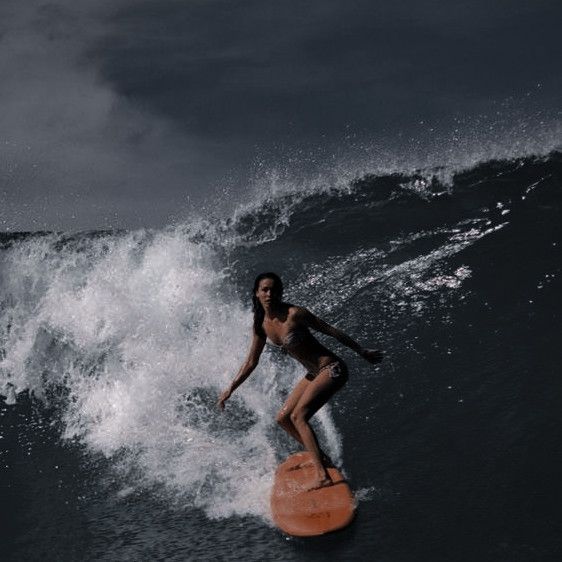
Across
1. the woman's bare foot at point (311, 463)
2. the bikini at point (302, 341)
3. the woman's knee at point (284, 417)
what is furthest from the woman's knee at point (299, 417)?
the woman's bare foot at point (311, 463)

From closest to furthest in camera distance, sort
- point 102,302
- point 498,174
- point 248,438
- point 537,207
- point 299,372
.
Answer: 1. point 248,438
2. point 299,372
3. point 102,302
4. point 537,207
5. point 498,174

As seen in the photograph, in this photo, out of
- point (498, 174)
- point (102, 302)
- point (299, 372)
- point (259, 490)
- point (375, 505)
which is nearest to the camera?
point (375, 505)

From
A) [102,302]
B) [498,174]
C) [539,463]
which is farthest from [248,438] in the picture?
[498,174]

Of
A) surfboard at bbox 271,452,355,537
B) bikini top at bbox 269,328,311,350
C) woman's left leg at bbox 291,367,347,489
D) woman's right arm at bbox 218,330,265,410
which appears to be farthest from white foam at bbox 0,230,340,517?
bikini top at bbox 269,328,311,350

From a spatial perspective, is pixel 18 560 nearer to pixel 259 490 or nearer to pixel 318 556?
pixel 259 490

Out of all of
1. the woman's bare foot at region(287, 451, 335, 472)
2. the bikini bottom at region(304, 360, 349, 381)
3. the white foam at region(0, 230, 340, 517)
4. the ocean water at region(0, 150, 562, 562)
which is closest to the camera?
the ocean water at region(0, 150, 562, 562)

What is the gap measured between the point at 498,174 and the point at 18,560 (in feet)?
37.4

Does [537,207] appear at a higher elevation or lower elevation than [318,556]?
higher

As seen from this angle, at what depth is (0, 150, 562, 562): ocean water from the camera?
4695 millimetres

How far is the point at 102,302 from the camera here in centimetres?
966

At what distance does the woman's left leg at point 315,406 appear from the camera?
4980 millimetres

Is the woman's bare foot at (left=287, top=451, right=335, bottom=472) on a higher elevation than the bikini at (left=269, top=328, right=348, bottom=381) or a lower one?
lower

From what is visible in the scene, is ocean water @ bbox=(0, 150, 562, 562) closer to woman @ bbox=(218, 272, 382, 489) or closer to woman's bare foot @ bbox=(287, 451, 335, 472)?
woman's bare foot @ bbox=(287, 451, 335, 472)

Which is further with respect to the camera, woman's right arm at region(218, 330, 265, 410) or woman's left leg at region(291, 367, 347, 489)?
woman's right arm at region(218, 330, 265, 410)
